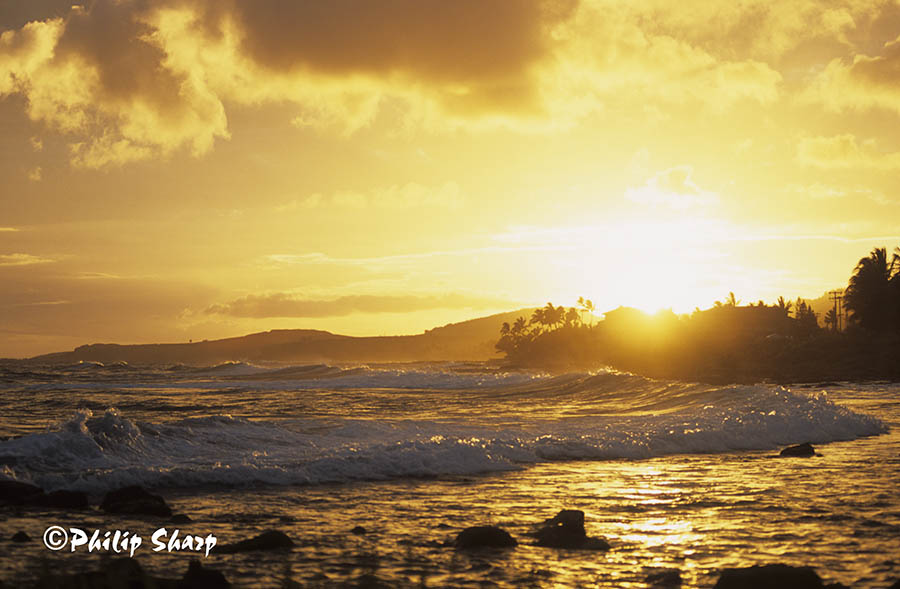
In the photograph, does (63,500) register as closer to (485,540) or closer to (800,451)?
(485,540)

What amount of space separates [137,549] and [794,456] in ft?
55.1

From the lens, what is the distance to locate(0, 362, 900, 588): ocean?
9516 mm

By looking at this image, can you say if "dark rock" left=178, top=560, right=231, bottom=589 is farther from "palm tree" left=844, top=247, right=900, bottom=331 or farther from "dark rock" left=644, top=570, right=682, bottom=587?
"palm tree" left=844, top=247, right=900, bottom=331

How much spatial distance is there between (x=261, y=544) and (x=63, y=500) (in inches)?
202

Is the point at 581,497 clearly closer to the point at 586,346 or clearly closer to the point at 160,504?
the point at 160,504

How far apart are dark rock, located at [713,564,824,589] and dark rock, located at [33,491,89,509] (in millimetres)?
10718

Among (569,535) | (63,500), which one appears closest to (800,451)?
(569,535)

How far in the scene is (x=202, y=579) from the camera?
8109 millimetres

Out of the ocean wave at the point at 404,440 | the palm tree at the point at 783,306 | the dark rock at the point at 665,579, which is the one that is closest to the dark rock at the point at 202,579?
the dark rock at the point at 665,579

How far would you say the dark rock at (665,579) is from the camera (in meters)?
8.67

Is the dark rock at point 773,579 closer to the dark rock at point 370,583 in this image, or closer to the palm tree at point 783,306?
the dark rock at point 370,583

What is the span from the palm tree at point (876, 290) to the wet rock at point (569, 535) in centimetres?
9732

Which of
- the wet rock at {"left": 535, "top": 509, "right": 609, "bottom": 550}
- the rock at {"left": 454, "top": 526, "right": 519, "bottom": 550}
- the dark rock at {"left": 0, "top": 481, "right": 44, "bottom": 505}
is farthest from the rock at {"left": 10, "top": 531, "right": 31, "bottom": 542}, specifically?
the wet rock at {"left": 535, "top": 509, "right": 609, "bottom": 550}

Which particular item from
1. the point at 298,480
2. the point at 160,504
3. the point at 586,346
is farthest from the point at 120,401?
the point at 586,346
